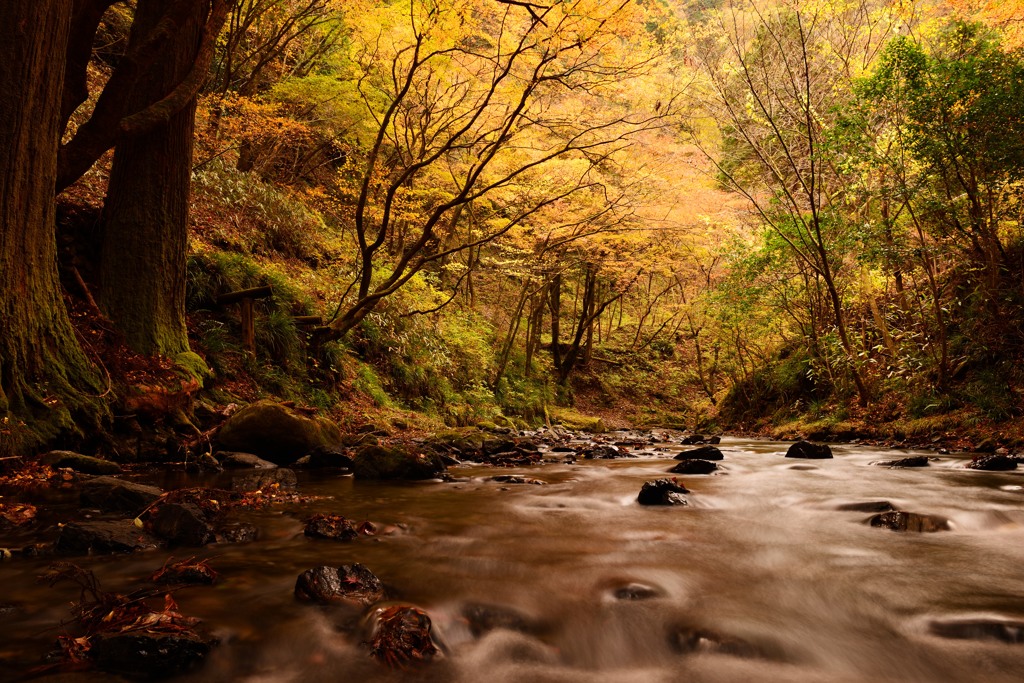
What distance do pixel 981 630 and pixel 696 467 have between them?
4.96 m

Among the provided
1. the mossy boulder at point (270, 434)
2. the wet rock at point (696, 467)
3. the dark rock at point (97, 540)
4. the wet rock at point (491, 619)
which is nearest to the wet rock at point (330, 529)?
the dark rock at point (97, 540)

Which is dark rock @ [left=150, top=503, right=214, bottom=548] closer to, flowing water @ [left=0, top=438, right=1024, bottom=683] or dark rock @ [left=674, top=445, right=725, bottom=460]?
flowing water @ [left=0, top=438, right=1024, bottom=683]

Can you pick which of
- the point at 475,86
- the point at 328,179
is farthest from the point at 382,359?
the point at 328,179

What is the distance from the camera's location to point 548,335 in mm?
25125

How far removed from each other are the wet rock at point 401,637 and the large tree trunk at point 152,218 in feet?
17.8

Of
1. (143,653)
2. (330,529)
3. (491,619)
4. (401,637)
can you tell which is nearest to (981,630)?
(491,619)

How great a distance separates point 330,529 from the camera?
11.9 feet

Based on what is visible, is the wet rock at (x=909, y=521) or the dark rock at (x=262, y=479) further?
the dark rock at (x=262, y=479)

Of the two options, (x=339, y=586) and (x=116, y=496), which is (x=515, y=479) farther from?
(x=339, y=586)

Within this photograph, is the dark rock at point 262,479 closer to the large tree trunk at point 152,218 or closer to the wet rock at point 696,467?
the large tree trunk at point 152,218

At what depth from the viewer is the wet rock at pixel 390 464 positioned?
19.7ft

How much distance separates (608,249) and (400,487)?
40.2ft

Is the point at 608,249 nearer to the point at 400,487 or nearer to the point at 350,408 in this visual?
the point at 350,408

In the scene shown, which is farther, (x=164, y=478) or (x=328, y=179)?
(x=328, y=179)
